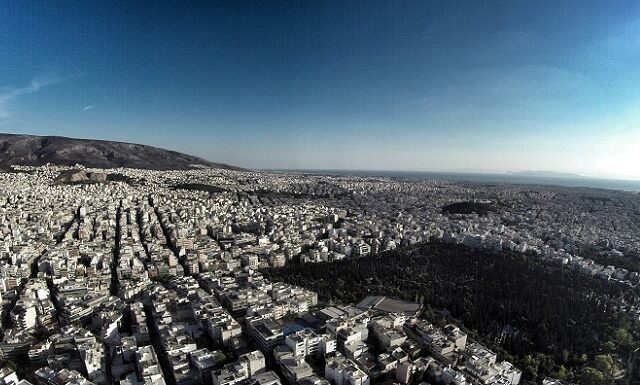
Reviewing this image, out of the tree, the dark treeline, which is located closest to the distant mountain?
the dark treeline

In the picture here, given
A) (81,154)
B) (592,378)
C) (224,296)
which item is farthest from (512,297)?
(81,154)

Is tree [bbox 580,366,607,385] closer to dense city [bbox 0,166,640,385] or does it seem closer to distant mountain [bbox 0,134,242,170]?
dense city [bbox 0,166,640,385]

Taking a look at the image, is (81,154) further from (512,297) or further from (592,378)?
(592,378)

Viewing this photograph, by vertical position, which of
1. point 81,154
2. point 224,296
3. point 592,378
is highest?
point 81,154

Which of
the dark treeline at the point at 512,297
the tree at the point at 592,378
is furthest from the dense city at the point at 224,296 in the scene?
the tree at the point at 592,378

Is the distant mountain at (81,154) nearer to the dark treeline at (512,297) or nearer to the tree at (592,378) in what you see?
the dark treeline at (512,297)

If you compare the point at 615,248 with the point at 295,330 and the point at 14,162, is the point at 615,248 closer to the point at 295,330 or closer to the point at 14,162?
the point at 295,330
